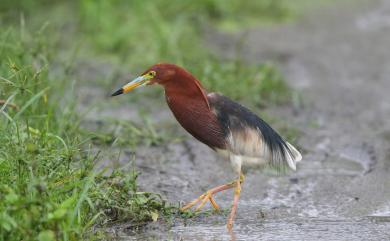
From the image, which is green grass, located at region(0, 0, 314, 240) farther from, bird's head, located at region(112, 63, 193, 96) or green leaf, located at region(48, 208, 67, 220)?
bird's head, located at region(112, 63, 193, 96)

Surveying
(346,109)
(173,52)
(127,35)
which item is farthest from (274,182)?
(127,35)

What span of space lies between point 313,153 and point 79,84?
8.21 ft

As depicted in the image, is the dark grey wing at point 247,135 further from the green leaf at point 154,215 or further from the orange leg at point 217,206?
the green leaf at point 154,215

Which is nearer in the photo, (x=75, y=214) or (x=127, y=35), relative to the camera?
(x=75, y=214)

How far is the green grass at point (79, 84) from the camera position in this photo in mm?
4422

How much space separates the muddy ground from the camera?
5.14 m

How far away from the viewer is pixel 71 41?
9.41 m

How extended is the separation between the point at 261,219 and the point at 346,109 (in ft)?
9.88

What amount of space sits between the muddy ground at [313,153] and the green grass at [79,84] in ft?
0.74

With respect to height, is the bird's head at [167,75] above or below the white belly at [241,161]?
above

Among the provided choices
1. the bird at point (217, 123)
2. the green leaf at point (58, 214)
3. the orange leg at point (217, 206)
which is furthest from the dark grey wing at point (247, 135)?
the green leaf at point (58, 214)

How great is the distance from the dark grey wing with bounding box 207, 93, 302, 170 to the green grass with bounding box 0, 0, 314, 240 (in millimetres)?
551

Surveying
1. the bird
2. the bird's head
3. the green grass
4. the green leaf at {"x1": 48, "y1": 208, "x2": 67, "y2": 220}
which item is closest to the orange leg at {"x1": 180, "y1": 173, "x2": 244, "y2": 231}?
the bird

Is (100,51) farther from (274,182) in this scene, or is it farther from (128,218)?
(128,218)
